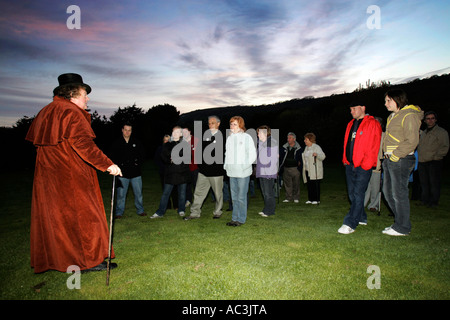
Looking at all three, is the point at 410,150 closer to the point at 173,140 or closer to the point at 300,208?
the point at 300,208

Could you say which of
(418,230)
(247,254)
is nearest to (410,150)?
(418,230)

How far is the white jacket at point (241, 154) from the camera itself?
219 inches

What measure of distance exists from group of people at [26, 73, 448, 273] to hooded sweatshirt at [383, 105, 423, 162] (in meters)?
0.01

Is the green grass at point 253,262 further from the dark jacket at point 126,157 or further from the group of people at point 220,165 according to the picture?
the dark jacket at point 126,157

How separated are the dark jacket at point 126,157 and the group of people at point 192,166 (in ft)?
0.07

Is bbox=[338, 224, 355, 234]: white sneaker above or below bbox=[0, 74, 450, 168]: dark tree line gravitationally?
below

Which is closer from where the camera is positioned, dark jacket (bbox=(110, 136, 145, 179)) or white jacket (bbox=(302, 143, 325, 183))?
dark jacket (bbox=(110, 136, 145, 179))

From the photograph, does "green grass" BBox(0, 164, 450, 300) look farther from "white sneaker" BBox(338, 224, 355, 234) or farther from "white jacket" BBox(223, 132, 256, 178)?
"white jacket" BBox(223, 132, 256, 178)

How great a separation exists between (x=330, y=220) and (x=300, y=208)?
1432 millimetres

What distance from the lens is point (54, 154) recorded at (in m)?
3.23

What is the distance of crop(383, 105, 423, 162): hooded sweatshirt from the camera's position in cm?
441

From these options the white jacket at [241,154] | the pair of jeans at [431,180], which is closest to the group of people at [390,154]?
the white jacket at [241,154]

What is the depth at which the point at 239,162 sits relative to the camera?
18.2 ft
